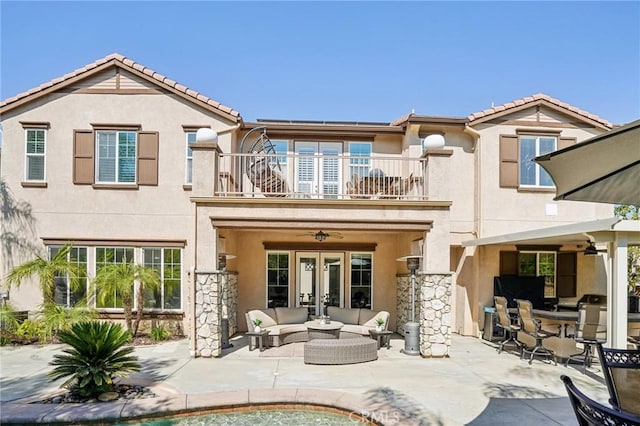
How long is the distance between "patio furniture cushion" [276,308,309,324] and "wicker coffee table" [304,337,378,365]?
111 inches

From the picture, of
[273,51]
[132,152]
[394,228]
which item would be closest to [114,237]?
[132,152]

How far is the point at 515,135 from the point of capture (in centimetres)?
1407

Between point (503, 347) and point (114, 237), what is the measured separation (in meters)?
12.0

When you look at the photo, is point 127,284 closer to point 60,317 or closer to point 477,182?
point 60,317

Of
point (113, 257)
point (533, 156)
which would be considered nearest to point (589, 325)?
point (533, 156)

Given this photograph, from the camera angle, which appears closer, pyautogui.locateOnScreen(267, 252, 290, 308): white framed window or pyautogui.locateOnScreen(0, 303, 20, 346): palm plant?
pyautogui.locateOnScreen(0, 303, 20, 346): palm plant

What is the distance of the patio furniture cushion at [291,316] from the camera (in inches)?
509

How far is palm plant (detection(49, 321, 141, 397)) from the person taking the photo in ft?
24.2

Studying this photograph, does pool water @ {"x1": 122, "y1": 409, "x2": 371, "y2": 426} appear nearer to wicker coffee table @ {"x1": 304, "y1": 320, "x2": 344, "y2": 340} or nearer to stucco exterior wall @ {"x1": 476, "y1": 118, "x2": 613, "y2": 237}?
wicker coffee table @ {"x1": 304, "y1": 320, "x2": 344, "y2": 340}

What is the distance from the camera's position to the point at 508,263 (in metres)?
13.9

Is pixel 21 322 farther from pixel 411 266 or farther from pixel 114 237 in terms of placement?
pixel 411 266

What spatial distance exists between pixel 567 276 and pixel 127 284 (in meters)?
13.4

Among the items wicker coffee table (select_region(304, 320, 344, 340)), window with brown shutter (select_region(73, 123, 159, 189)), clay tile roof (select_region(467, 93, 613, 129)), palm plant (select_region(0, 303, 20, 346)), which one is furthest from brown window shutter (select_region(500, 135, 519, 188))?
palm plant (select_region(0, 303, 20, 346))

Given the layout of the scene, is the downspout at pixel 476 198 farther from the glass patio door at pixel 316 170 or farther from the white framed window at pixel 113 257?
the white framed window at pixel 113 257
